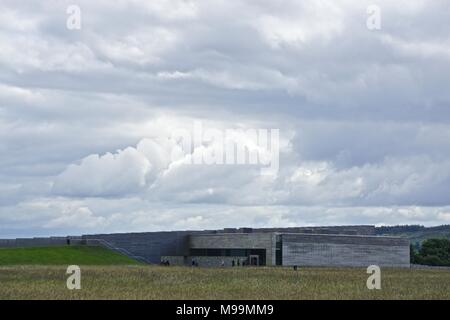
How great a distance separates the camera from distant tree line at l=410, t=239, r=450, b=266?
172 meters

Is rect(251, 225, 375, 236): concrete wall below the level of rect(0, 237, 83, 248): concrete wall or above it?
above

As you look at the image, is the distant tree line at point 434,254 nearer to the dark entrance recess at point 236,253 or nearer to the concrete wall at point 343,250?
the concrete wall at point 343,250

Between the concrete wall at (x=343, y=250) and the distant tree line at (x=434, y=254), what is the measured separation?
24504 millimetres

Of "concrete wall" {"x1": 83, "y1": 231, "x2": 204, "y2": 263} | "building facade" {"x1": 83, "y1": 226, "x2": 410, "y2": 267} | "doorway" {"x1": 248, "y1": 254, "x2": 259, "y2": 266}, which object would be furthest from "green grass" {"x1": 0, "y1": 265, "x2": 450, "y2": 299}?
"concrete wall" {"x1": 83, "y1": 231, "x2": 204, "y2": 263}

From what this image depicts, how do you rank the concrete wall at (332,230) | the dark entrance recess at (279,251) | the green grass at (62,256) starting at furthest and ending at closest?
1. the concrete wall at (332,230)
2. the dark entrance recess at (279,251)
3. the green grass at (62,256)

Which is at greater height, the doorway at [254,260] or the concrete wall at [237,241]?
the concrete wall at [237,241]

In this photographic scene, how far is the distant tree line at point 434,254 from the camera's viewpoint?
564 ft

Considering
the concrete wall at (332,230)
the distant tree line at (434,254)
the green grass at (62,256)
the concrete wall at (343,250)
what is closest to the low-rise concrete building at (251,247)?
the concrete wall at (343,250)

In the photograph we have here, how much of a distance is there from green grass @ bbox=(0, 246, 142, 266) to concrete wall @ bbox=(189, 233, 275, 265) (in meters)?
17.7

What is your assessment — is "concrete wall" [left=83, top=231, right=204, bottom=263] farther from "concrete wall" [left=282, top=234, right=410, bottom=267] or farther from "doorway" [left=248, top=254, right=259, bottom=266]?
"concrete wall" [left=282, top=234, right=410, bottom=267]

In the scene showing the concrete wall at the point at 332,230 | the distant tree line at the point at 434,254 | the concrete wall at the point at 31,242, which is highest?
the concrete wall at the point at 332,230
